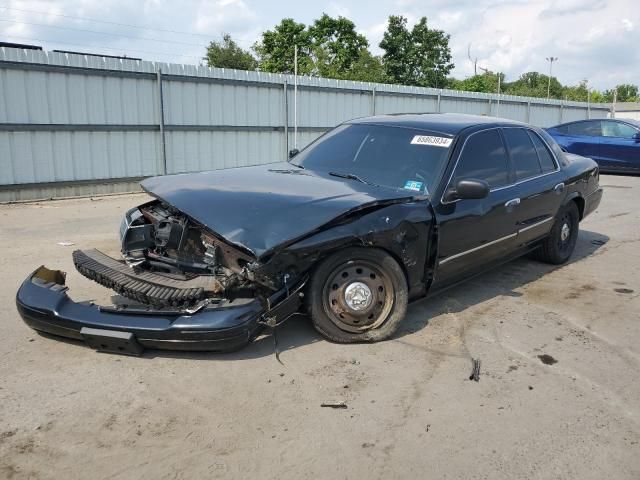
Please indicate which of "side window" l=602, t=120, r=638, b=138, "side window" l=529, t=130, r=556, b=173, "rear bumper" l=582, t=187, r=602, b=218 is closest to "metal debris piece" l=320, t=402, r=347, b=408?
"side window" l=529, t=130, r=556, b=173

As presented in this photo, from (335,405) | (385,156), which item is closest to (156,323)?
(335,405)

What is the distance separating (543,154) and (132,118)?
8.03 m

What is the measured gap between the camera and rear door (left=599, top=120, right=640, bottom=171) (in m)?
14.6

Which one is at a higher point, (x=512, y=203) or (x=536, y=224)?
(x=512, y=203)

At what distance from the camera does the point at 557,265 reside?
6.44m

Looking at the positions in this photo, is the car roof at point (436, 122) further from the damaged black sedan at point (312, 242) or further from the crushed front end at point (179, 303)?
the crushed front end at point (179, 303)

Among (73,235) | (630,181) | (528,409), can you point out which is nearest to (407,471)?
(528,409)

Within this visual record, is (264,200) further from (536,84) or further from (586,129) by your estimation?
(536,84)

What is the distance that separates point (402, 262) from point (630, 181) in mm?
12758

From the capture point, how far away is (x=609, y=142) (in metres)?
14.8

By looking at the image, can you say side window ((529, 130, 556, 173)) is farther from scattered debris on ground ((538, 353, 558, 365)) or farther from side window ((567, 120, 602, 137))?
side window ((567, 120, 602, 137))

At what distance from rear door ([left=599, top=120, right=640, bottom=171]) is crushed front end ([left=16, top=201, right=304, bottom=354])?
13833 millimetres

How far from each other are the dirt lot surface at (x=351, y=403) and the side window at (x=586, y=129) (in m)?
11.5

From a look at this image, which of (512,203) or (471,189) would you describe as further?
(512,203)
